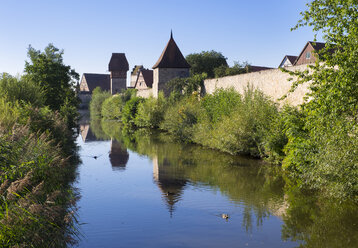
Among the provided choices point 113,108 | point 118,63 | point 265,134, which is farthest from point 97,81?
point 265,134

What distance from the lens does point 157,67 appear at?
113 feet

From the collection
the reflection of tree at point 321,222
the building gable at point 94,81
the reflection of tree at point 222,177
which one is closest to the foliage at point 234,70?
the reflection of tree at point 222,177

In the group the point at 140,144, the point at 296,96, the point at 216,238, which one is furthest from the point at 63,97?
the point at 216,238

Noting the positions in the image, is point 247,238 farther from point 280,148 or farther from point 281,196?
point 280,148

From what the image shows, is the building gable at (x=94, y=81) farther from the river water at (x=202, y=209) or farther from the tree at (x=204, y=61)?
the river water at (x=202, y=209)

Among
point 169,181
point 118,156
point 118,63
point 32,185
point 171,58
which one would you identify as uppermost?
point 118,63

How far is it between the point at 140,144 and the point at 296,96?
10.2 m

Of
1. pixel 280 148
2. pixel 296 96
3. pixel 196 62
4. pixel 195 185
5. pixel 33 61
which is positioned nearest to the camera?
pixel 195 185

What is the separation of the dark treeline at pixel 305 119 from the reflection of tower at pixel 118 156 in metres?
4.03

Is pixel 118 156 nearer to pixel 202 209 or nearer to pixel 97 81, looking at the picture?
pixel 202 209

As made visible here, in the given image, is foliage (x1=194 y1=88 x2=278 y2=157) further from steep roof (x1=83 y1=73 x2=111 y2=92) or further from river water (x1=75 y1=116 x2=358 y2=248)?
steep roof (x1=83 y1=73 x2=111 y2=92)

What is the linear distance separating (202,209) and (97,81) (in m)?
80.7

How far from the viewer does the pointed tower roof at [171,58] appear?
3428 centimetres

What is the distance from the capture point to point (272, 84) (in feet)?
59.3
